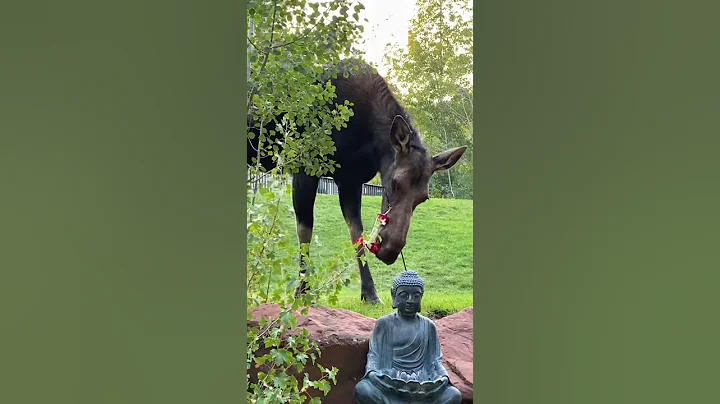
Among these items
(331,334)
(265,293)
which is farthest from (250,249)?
(331,334)

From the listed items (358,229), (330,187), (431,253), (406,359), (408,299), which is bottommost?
(406,359)

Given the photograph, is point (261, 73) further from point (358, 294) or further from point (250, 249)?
point (358, 294)

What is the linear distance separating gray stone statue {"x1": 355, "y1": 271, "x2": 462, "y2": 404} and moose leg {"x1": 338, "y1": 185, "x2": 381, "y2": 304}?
0.10m

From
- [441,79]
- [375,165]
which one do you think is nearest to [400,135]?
[375,165]

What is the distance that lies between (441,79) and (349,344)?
3.97 feet

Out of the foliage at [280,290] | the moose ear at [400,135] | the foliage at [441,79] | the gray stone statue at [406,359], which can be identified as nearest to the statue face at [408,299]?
the gray stone statue at [406,359]

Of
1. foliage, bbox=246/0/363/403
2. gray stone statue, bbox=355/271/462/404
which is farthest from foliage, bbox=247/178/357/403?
gray stone statue, bbox=355/271/462/404

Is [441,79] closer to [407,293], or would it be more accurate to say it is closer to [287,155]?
[287,155]

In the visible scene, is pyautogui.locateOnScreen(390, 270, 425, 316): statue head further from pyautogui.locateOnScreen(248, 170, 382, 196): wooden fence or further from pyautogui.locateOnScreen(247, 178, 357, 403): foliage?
pyautogui.locateOnScreen(248, 170, 382, 196): wooden fence

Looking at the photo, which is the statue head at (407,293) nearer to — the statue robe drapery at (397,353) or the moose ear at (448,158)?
the statue robe drapery at (397,353)

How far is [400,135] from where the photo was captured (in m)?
2.97

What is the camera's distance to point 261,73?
289 cm

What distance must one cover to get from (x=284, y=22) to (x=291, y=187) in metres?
0.70

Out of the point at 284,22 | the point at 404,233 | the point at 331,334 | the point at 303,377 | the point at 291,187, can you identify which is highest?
the point at 284,22
